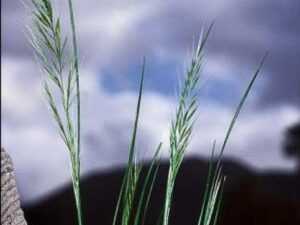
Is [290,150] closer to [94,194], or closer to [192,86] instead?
[94,194]

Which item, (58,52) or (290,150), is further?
(290,150)

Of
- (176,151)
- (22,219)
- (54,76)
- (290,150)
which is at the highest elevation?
(54,76)

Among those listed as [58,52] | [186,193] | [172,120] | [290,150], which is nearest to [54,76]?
[58,52]

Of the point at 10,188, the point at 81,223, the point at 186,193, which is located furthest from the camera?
the point at 186,193

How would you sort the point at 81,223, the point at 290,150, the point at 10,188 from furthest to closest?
the point at 290,150
the point at 10,188
the point at 81,223

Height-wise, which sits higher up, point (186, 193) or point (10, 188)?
point (10, 188)

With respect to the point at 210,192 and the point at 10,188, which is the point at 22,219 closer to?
the point at 10,188
